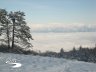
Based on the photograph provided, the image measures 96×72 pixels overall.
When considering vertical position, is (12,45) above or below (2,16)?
below

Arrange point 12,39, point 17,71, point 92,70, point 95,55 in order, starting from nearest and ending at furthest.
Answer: point 17,71, point 92,70, point 95,55, point 12,39

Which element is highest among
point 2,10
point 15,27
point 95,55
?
point 2,10

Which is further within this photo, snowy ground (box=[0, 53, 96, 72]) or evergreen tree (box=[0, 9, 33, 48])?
evergreen tree (box=[0, 9, 33, 48])

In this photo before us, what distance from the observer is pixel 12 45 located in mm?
37375

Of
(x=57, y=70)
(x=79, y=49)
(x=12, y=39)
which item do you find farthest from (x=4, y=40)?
(x=57, y=70)

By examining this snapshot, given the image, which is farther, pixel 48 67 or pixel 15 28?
pixel 15 28

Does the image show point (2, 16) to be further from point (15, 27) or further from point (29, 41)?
point (29, 41)

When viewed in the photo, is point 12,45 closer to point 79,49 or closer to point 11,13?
point 11,13

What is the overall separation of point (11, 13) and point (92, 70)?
85.2ft

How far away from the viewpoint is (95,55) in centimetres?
2777

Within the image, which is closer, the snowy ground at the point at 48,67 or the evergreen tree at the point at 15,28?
the snowy ground at the point at 48,67

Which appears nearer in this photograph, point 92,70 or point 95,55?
point 92,70

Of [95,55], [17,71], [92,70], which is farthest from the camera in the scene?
[95,55]

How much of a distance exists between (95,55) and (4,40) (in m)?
15.6
